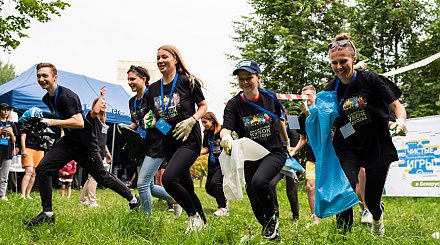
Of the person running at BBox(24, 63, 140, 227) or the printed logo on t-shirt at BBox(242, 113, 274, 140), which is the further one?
the person running at BBox(24, 63, 140, 227)

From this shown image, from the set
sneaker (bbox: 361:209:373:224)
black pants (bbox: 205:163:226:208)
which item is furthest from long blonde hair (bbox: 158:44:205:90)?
black pants (bbox: 205:163:226:208)

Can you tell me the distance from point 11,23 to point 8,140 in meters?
5.22

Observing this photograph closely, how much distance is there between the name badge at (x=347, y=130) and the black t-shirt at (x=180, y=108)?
1466mm

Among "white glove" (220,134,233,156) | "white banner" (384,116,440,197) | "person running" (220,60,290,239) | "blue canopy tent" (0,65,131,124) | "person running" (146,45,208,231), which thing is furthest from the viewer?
"blue canopy tent" (0,65,131,124)

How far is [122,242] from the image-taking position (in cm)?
384

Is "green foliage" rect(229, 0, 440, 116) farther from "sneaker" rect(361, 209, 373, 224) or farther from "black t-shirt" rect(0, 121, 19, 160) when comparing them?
"sneaker" rect(361, 209, 373, 224)

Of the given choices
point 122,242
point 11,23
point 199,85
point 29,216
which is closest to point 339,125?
point 199,85

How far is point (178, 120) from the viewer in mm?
4754

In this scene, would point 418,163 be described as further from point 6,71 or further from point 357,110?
point 6,71

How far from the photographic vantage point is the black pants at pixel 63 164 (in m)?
4.98

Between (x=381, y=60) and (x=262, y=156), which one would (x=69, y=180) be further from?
(x=381, y=60)

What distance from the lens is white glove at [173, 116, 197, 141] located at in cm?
453

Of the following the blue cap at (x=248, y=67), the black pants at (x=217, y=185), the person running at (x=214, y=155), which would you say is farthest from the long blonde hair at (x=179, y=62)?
the black pants at (x=217, y=185)

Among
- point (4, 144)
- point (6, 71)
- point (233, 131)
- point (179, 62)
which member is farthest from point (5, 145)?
point (6, 71)
